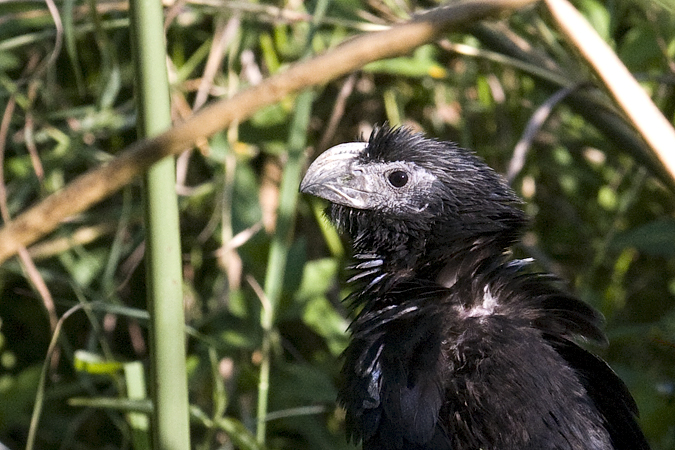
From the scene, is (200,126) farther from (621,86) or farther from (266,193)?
(266,193)

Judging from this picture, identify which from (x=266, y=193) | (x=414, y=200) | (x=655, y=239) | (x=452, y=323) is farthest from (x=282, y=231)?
(x=655, y=239)

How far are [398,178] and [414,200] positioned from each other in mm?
66

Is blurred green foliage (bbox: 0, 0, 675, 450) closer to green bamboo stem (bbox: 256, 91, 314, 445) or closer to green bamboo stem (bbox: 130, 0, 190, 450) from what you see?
green bamboo stem (bbox: 256, 91, 314, 445)

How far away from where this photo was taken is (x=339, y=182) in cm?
162

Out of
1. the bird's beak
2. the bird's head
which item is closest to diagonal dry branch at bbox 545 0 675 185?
the bird's head

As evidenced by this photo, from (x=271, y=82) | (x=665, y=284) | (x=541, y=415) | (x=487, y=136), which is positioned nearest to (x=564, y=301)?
(x=541, y=415)

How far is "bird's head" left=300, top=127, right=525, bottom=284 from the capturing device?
1.48m

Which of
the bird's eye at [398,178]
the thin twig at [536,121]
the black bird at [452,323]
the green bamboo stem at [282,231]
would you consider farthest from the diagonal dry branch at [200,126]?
the thin twig at [536,121]

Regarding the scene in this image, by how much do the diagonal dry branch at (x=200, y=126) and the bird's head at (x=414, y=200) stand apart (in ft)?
2.49

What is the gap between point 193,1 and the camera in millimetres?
1958

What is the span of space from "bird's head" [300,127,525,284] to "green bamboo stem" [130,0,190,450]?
611mm

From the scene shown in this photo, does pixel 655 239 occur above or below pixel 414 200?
below

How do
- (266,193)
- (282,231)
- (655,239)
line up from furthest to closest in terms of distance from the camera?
(266,193) → (655,239) → (282,231)

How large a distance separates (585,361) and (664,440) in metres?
0.92
